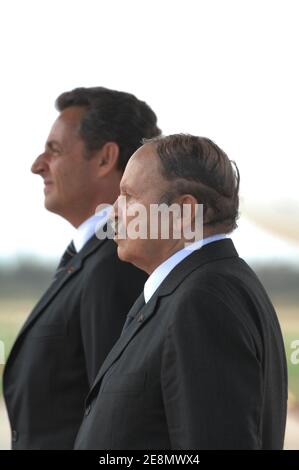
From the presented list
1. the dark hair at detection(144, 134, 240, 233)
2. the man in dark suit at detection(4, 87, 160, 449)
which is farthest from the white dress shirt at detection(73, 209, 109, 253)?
the dark hair at detection(144, 134, 240, 233)

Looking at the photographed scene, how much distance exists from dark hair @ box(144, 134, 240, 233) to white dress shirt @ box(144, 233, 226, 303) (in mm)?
34

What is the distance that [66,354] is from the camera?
7.91 ft

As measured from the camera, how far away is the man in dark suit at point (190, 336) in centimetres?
165

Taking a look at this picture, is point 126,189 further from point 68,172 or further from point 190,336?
point 68,172

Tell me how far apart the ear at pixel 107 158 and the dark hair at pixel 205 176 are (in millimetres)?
805

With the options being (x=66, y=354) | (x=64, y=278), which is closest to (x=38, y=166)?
(x=64, y=278)

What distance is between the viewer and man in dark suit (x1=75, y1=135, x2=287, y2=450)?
165 cm

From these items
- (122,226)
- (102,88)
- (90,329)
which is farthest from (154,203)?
(102,88)

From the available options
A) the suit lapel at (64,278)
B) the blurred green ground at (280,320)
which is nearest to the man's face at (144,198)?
the suit lapel at (64,278)

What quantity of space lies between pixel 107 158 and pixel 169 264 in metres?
0.87

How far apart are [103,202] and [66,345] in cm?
44

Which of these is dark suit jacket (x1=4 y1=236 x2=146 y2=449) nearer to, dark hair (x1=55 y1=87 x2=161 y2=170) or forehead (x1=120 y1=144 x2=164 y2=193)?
dark hair (x1=55 y1=87 x2=161 y2=170)
